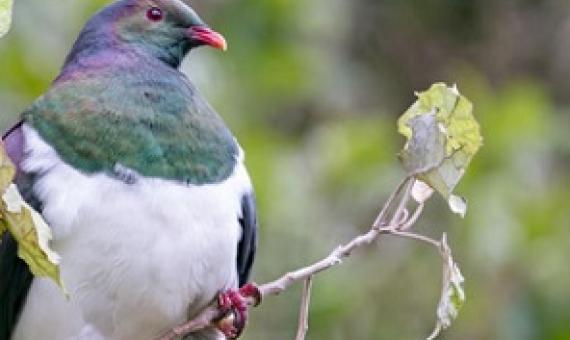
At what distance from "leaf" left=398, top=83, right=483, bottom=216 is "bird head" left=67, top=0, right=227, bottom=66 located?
97cm

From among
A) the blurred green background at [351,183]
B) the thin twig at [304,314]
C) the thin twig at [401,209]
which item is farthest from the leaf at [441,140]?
the blurred green background at [351,183]

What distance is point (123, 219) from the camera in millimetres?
3262

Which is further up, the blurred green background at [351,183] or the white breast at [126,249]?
the white breast at [126,249]

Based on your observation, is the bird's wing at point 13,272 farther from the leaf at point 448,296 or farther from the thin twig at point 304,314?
the leaf at point 448,296

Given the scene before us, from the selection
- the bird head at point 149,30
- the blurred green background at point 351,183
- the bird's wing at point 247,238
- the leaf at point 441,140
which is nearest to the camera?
the leaf at point 441,140

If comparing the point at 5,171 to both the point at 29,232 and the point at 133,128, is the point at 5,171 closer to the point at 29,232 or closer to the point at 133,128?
the point at 29,232

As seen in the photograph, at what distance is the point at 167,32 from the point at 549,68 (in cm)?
359

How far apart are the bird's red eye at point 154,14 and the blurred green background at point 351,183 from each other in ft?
4.60

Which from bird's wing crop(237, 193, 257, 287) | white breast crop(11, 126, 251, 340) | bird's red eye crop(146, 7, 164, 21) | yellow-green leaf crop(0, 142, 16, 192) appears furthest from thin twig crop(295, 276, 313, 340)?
bird's red eye crop(146, 7, 164, 21)

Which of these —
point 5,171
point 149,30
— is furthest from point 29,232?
point 149,30

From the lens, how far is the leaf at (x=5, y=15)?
2.40 m

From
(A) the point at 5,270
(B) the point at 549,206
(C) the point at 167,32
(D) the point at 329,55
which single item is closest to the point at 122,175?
(A) the point at 5,270

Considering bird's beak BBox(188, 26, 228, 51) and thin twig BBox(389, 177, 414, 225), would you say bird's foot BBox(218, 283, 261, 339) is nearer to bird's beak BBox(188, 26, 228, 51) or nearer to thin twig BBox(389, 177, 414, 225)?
thin twig BBox(389, 177, 414, 225)

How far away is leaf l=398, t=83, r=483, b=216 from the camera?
117 inches
